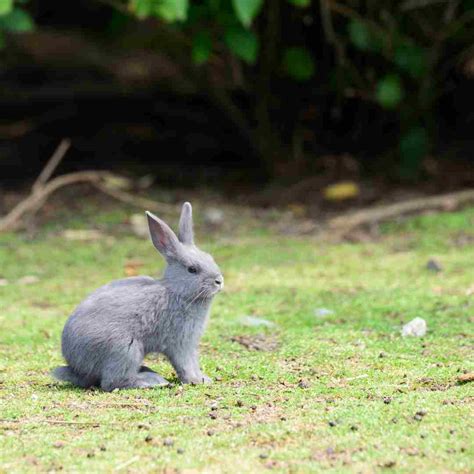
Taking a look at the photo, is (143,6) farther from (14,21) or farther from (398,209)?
(398,209)

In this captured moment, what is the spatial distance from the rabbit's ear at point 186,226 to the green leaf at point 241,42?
179 inches

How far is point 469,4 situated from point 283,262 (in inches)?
160

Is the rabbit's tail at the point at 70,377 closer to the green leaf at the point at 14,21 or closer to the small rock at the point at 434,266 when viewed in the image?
the small rock at the point at 434,266

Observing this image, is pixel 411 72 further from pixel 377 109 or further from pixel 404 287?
pixel 404 287

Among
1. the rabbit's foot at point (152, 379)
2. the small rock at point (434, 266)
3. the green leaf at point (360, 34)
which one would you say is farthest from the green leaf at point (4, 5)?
the rabbit's foot at point (152, 379)

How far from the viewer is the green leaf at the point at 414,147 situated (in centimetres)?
1076

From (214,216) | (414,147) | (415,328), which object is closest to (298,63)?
(414,147)

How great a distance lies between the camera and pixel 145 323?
486 cm

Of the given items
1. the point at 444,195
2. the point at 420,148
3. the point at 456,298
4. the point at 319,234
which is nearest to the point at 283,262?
the point at 319,234

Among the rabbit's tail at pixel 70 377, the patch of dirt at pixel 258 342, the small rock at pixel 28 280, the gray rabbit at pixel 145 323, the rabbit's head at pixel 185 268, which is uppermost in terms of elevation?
the rabbit's head at pixel 185 268

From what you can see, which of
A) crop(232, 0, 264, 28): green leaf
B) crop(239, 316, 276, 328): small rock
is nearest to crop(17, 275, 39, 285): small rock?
crop(239, 316, 276, 328): small rock

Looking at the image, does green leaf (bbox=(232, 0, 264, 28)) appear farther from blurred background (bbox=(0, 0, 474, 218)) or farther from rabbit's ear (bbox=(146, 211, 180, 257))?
rabbit's ear (bbox=(146, 211, 180, 257))

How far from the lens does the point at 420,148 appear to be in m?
10.8

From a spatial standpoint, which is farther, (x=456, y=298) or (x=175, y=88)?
(x=175, y=88)
